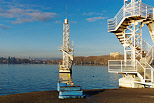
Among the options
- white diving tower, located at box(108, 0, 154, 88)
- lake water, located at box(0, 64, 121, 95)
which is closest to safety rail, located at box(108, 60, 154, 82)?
white diving tower, located at box(108, 0, 154, 88)

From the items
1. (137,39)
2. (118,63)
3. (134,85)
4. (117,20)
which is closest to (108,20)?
(117,20)

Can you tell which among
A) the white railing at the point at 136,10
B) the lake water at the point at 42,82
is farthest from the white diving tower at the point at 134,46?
the lake water at the point at 42,82

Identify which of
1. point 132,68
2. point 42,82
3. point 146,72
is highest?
point 132,68

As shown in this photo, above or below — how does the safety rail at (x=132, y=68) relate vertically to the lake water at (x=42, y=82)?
above

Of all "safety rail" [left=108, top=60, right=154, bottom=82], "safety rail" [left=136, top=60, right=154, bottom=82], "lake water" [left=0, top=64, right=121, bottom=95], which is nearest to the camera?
"safety rail" [left=136, top=60, right=154, bottom=82]

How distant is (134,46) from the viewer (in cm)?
2442

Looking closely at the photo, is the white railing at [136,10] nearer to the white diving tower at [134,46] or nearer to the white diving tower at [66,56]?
the white diving tower at [134,46]

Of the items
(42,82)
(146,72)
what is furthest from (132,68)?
(42,82)

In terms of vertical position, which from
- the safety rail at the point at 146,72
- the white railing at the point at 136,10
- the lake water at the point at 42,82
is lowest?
the lake water at the point at 42,82

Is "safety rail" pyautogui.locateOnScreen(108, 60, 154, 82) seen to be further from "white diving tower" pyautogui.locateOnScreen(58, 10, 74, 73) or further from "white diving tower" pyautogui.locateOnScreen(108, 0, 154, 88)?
"white diving tower" pyautogui.locateOnScreen(58, 10, 74, 73)

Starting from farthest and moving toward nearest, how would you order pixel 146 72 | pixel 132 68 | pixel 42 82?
1. pixel 42 82
2. pixel 132 68
3. pixel 146 72

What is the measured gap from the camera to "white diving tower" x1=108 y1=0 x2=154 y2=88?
22239 millimetres

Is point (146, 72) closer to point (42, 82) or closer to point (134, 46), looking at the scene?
point (134, 46)

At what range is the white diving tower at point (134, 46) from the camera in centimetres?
2224
